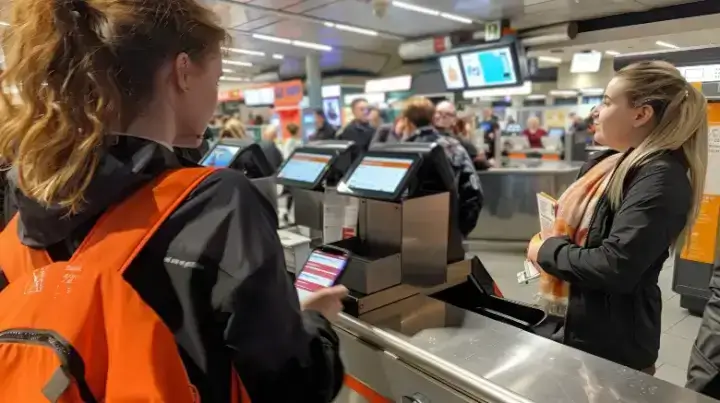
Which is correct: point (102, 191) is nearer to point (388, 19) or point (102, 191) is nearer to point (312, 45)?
point (388, 19)

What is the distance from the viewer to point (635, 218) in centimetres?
128

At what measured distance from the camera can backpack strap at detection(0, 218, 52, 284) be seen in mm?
750

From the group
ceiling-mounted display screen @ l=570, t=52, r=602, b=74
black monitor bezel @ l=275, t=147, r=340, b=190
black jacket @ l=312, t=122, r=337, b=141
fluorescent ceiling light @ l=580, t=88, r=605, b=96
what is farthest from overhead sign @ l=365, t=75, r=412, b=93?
black monitor bezel @ l=275, t=147, r=340, b=190

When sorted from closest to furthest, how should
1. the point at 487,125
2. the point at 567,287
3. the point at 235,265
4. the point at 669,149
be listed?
the point at 235,265, the point at 669,149, the point at 567,287, the point at 487,125

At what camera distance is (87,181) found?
2.16 feet

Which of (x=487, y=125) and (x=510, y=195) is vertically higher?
(x=487, y=125)

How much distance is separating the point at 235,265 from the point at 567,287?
1.19 meters

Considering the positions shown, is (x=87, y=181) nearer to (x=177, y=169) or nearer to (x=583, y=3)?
(x=177, y=169)

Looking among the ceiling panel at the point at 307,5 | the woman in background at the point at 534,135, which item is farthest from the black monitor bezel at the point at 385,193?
the woman in background at the point at 534,135

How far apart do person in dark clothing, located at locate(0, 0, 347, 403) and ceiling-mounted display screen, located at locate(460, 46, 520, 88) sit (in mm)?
7514

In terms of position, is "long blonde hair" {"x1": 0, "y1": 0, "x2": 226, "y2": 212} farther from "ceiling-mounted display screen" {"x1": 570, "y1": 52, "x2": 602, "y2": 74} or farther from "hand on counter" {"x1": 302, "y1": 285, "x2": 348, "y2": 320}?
"ceiling-mounted display screen" {"x1": 570, "y1": 52, "x2": 602, "y2": 74}

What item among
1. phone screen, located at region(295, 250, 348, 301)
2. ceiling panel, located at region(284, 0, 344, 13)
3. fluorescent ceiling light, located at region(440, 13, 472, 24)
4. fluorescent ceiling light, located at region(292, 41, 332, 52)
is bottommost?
phone screen, located at region(295, 250, 348, 301)

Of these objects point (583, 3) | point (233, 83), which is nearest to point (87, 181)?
point (583, 3)

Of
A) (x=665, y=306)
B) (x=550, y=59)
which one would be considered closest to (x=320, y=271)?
(x=665, y=306)
